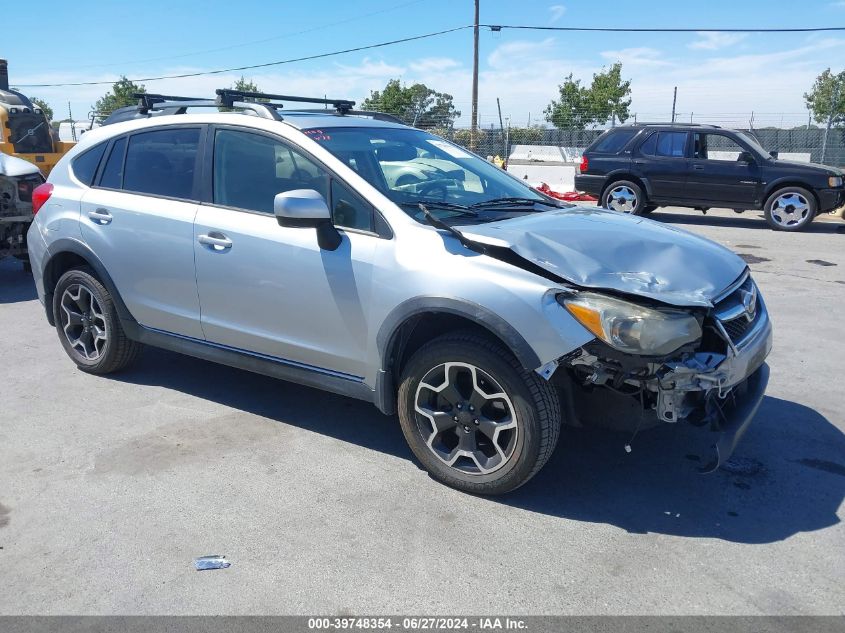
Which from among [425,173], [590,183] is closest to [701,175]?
[590,183]

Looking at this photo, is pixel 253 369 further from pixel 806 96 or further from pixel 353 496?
pixel 806 96

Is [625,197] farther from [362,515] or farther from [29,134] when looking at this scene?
[362,515]

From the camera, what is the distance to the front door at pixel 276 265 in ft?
12.5

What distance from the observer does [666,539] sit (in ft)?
10.7

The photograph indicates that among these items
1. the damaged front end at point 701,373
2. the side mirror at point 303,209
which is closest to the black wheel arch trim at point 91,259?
the side mirror at point 303,209

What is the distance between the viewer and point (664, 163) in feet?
44.7

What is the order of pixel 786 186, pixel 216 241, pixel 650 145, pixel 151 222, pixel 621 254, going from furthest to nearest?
1. pixel 650 145
2. pixel 786 186
3. pixel 151 222
4. pixel 216 241
5. pixel 621 254

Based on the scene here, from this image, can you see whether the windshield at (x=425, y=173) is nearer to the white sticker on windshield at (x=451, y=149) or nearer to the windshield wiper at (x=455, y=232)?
the white sticker on windshield at (x=451, y=149)

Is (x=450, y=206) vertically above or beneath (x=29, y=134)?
beneath

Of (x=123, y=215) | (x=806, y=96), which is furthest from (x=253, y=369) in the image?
(x=806, y=96)

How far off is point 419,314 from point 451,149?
1.78 m

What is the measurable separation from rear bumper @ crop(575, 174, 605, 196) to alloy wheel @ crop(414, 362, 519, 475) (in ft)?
37.7

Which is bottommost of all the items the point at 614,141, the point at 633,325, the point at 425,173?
the point at 633,325

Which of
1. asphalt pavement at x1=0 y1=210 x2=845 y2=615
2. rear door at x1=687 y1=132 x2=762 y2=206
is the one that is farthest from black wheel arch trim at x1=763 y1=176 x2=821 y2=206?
asphalt pavement at x1=0 y1=210 x2=845 y2=615
